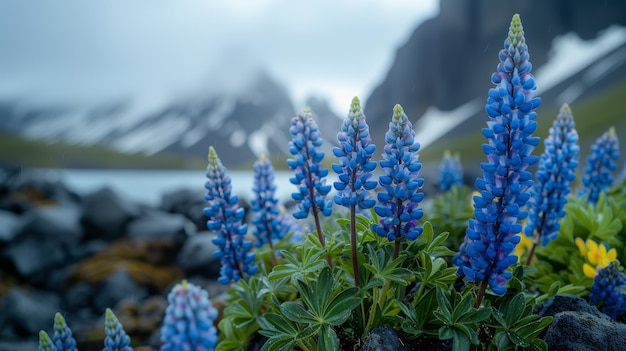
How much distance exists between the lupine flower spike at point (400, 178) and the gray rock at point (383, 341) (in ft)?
1.93

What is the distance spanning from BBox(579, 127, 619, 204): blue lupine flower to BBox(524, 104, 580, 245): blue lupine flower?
5.70 feet

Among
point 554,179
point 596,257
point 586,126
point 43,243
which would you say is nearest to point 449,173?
point 554,179

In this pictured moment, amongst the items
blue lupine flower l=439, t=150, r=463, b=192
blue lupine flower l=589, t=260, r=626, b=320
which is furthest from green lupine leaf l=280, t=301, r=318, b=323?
blue lupine flower l=439, t=150, r=463, b=192

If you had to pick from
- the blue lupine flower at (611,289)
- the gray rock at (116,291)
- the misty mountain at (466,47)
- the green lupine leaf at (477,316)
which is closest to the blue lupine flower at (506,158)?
the green lupine leaf at (477,316)

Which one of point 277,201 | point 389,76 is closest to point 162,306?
point 277,201

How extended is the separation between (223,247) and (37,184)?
25.7 metres

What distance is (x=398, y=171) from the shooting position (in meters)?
2.91

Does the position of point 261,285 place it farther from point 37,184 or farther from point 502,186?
point 37,184

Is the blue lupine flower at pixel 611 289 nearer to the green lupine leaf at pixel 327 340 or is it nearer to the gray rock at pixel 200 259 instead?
the green lupine leaf at pixel 327 340

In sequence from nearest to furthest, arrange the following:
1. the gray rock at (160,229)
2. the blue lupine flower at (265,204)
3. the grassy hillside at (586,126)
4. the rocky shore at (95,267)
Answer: the blue lupine flower at (265,204) < the rocky shore at (95,267) < the gray rock at (160,229) < the grassy hillside at (586,126)

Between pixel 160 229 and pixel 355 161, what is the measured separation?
45.5ft

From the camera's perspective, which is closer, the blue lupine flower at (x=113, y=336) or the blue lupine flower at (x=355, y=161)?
the blue lupine flower at (x=113, y=336)

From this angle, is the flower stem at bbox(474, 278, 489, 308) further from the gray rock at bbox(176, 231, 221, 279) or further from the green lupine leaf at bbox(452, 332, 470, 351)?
the gray rock at bbox(176, 231, 221, 279)

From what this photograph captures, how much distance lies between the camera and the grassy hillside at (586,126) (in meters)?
72.3
